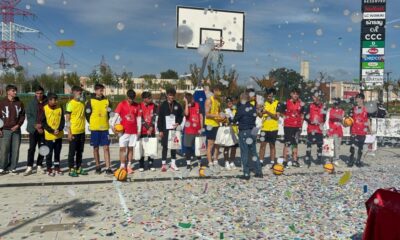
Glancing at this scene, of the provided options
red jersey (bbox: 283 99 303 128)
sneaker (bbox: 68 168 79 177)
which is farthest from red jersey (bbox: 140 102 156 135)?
red jersey (bbox: 283 99 303 128)

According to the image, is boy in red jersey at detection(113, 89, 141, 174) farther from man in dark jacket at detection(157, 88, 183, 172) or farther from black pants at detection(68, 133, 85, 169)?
black pants at detection(68, 133, 85, 169)

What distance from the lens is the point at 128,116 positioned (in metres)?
7.83

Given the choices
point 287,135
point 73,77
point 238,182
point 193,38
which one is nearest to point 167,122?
point 238,182

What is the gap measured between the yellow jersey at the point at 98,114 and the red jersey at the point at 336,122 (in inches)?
208

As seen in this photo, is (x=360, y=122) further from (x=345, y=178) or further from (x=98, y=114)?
(x=98, y=114)

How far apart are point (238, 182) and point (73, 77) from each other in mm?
35909

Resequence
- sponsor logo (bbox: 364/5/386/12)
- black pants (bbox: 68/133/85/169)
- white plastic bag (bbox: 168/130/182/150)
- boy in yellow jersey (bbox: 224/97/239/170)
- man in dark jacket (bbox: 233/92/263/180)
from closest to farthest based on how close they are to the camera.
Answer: man in dark jacket (bbox: 233/92/263/180), black pants (bbox: 68/133/85/169), white plastic bag (bbox: 168/130/182/150), boy in yellow jersey (bbox: 224/97/239/170), sponsor logo (bbox: 364/5/386/12)

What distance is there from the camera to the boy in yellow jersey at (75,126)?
7.64 metres

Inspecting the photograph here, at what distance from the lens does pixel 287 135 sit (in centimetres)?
880

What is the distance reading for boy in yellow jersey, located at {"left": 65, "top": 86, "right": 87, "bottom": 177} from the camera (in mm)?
7645

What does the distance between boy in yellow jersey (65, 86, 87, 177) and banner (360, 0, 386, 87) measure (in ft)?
57.4

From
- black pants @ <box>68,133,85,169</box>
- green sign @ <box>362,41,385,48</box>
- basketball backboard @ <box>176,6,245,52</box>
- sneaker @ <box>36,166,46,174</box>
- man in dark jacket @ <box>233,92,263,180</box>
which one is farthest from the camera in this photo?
green sign @ <box>362,41,385,48</box>

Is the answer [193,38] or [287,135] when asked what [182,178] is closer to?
[287,135]

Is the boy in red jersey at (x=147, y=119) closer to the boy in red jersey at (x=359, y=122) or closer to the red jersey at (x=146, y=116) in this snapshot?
the red jersey at (x=146, y=116)
